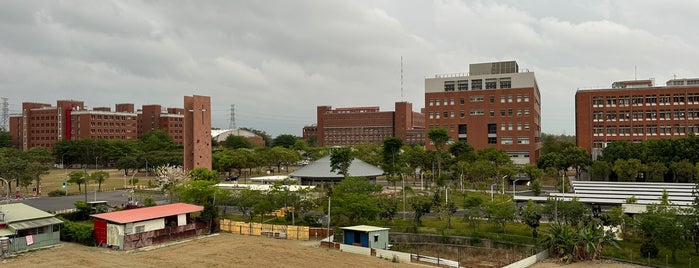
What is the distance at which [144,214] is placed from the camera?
4059cm

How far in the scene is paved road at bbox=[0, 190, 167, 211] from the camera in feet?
192

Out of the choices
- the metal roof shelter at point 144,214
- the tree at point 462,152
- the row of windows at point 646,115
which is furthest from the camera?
the row of windows at point 646,115

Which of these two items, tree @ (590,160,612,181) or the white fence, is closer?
the white fence

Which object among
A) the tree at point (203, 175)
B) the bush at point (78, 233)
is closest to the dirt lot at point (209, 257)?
the bush at point (78, 233)

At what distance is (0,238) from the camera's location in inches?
1389

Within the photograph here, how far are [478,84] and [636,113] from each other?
27.2m

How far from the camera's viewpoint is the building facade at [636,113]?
85.2m

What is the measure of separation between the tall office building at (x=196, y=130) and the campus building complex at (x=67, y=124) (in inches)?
2980

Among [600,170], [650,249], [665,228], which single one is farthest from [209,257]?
[600,170]

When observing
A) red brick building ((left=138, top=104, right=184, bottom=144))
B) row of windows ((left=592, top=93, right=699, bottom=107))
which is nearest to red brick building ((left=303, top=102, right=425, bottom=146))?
red brick building ((left=138, top=104, right=184, bottom=144))

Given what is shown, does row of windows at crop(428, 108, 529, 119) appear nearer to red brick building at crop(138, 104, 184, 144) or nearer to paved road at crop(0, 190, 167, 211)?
paved road at crop(0, 190, 167, 211)

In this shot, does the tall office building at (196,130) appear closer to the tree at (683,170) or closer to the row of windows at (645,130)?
the row of windows at (645,130)

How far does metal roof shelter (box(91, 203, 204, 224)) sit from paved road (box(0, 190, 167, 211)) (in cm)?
1918

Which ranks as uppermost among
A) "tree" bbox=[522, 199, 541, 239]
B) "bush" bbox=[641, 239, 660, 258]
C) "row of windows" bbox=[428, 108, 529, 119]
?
"row of windows" bbox=[428, 108, 529, 119]
